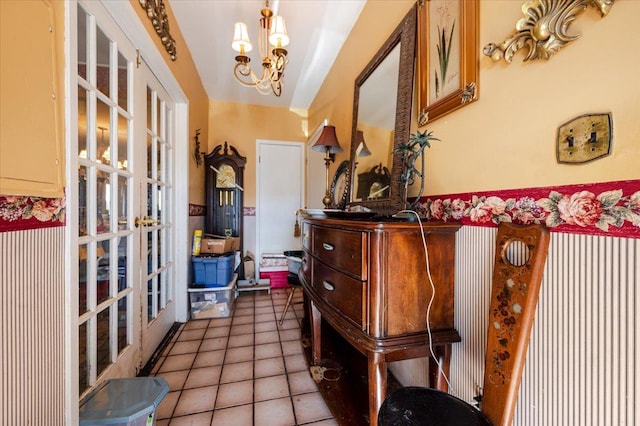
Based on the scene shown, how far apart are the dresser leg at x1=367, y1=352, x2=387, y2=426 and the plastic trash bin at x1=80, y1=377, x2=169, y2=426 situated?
0.85 meters

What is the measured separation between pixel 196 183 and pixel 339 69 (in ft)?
6.66

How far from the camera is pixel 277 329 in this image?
2.23 meters

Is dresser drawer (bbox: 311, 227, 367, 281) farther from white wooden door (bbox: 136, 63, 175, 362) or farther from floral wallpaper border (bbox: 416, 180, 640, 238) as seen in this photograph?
white wooden door (bbox: 136, 63, 175, 362)

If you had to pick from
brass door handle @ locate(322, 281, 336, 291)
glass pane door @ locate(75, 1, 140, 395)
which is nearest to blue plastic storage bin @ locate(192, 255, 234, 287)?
glass pane door @ locate(75, 1, 140, 395)

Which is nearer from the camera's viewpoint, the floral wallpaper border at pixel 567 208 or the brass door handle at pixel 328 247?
the floral wallpaper border at pixel 567 208

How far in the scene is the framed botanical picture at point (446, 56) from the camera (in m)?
0.96

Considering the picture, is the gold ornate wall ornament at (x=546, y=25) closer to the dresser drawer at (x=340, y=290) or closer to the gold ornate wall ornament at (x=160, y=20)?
the dresser drawer at (x=340, y=290)

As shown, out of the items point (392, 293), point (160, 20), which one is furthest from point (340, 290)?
point (160, 20)

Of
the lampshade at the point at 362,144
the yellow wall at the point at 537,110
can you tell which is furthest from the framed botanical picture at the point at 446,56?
the lampshade at the point at 362,144

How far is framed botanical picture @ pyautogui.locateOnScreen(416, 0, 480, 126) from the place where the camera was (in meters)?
0.96

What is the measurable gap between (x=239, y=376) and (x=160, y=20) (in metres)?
2.45

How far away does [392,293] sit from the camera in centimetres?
91

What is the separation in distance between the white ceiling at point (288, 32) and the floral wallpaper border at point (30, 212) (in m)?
1.89

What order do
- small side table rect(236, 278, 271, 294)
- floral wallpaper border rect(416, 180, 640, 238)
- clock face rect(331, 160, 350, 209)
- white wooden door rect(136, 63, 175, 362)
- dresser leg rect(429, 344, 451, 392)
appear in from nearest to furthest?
1. floral wallpaper border rect(416, 180, 640, 238)
2. dresser leg rect(429, 344, 451, 392)
3. white wooden door rect(136, 63, 175, 362)
4. clock face rect(331, 160, 350, 209)
5. small side table rect(236, 278, 271, 294)
